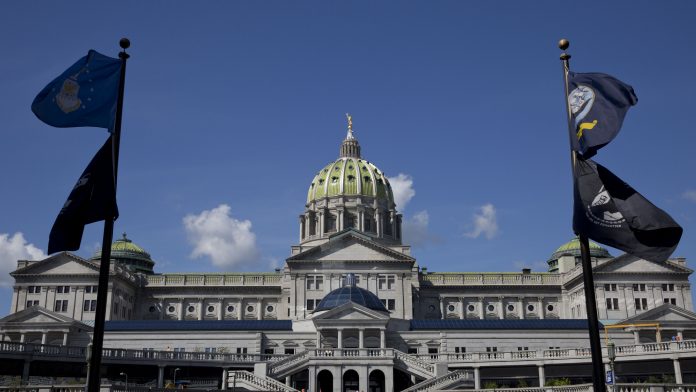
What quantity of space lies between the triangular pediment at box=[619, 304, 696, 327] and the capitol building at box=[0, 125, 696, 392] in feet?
0.59

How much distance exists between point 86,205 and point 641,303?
11352 centimetres

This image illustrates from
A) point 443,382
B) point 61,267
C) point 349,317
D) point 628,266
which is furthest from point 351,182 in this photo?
point 443,382

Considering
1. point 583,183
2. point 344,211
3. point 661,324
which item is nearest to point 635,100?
point 583,183

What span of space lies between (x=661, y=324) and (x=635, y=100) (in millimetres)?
88322

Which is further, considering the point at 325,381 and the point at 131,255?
the point at 131,255

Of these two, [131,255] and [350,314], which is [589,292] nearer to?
[350,314]

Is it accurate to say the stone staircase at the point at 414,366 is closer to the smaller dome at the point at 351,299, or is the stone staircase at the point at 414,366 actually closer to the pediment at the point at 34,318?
the smaller dome at the point at 351,299

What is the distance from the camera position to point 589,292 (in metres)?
22.1

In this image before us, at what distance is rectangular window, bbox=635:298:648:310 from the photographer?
120m

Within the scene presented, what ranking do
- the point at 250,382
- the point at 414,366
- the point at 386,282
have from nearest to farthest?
the point at 250,382 → the point at 414,366 → the point at 386,282

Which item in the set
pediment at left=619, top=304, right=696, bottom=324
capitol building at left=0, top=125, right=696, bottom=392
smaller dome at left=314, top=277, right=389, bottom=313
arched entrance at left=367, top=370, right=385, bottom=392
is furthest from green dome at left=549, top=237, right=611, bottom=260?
arched entrance at left=367, top=370, right=385, bottom=392

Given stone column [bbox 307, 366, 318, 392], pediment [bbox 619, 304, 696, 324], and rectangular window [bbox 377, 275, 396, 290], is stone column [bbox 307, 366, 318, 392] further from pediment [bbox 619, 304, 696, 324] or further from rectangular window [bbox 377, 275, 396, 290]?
pediment [bbox 619, 304, 696, 324]

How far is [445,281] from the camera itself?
13175 centimetres

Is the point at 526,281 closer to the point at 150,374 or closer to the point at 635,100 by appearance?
the point at 150,374
